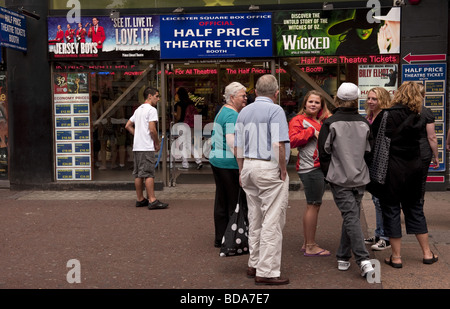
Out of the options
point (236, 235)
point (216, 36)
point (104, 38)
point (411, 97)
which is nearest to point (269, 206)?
point (236, 235)

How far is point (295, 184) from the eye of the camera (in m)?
10.6

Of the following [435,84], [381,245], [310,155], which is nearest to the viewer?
[310,155]

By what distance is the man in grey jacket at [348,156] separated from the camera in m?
5.25

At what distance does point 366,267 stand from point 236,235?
1.26 meters

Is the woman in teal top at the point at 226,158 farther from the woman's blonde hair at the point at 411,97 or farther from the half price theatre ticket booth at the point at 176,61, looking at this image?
the half price theatre ticket booth at the point at 176,61

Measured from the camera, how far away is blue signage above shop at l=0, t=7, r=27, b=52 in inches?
380

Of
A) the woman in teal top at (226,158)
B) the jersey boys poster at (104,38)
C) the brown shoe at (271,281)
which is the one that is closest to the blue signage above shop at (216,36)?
the jersey boys poster at (104,38)

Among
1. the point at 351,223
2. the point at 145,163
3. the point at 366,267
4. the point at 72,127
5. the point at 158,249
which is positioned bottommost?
the point at 158,249

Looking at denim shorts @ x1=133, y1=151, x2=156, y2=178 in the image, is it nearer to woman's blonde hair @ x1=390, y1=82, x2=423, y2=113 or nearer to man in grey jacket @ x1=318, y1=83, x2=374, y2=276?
man in grey jacket @ x1=318, y1=83, x2=374, y2=276

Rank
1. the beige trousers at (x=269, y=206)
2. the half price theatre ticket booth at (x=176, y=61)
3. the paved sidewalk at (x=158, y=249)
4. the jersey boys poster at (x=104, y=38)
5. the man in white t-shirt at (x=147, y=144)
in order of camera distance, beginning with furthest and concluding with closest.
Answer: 1. the jersey boys poster at (x=104, y=38)
2. the half price theatre ticket booth at (x=176, y=61)
3. the man in white t-shirt at (x=147, y=144)
4. the paved sidewalk at (x=158, y=249)
5. the beige trousers at (x=269, y=206)

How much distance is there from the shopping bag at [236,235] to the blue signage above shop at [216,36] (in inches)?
218

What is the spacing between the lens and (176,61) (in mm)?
10734

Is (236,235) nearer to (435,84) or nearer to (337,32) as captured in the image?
(337,32)

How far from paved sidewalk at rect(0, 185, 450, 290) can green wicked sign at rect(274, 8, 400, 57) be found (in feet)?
9.11
